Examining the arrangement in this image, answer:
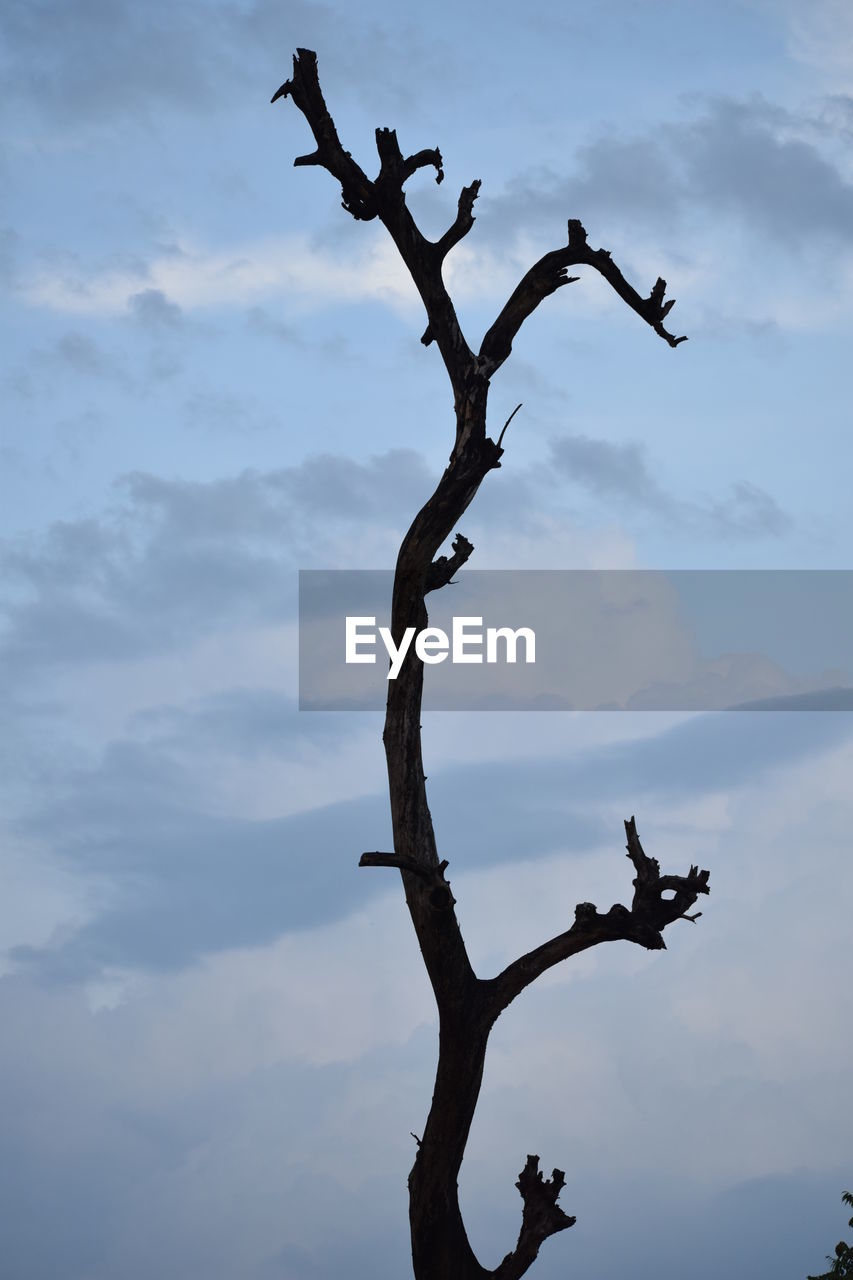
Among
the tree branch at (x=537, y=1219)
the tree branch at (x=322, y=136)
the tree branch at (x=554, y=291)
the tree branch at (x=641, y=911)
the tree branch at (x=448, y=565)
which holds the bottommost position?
the tree branch at (x=537, y=1219)

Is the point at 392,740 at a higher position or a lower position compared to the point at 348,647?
lower

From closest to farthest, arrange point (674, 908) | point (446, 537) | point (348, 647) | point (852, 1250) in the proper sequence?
point (674, 908), point (446, 537), point (348, 647), point (852, 1250)

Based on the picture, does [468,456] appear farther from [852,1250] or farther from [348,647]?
[852,1250]

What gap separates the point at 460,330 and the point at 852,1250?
16.9m

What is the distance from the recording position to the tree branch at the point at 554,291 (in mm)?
15742

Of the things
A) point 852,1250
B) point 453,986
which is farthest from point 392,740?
point 852,1250

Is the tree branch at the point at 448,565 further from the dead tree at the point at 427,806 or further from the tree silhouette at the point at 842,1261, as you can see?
the tree silhouette at the point at 842,1261

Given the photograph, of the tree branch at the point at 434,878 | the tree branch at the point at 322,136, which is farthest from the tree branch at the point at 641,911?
the tree branch at the point at 322,136

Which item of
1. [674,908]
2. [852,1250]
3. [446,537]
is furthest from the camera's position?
[852,1250]

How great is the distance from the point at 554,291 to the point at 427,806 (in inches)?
217

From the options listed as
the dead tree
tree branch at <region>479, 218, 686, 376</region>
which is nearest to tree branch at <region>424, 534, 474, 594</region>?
the dead tree

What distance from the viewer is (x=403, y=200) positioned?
1579 cm

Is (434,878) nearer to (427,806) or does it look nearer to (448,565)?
(427,806)

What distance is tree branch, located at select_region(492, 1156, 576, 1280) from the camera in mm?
14492
